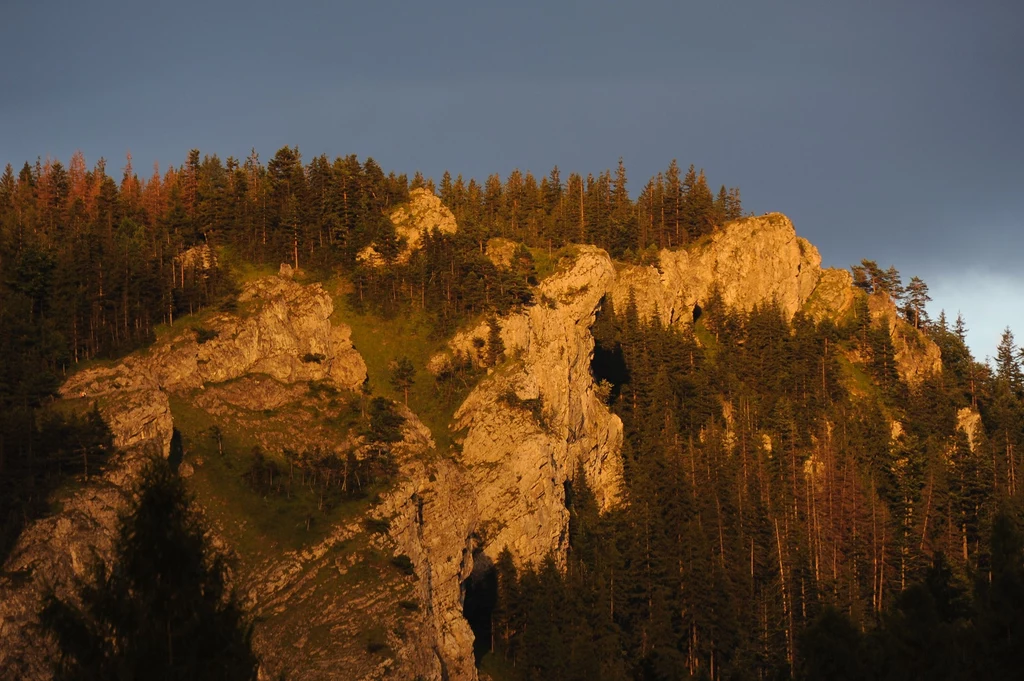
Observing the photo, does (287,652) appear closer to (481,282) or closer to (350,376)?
(350,376)

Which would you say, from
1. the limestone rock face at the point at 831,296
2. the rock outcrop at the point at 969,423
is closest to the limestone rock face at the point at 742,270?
the limestone rock face at the point at 831,296

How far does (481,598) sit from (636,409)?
39615mm

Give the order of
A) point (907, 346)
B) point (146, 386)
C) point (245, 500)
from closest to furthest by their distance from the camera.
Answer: point (245, 500) → point (146, 386) → point (907, 346)

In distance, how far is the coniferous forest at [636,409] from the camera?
9319 centimetres

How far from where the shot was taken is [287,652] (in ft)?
239

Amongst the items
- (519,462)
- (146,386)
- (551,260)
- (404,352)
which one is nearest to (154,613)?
(146,386)

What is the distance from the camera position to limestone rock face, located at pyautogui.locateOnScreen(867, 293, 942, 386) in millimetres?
153375

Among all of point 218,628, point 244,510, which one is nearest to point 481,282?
point 244,510

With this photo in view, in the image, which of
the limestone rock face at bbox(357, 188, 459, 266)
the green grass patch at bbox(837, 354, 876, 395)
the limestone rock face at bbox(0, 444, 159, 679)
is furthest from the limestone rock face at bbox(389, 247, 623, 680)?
the green grass patch at bbox(837, 354, 876, 395)

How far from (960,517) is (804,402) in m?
25.5

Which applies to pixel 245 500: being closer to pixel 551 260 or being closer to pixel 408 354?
pixel 408 354

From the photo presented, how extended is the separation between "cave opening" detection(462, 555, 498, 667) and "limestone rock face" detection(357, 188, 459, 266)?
39.7 m

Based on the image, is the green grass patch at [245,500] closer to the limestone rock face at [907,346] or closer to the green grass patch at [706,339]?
the green grass patch at [706,339]

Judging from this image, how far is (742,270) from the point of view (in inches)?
6309
